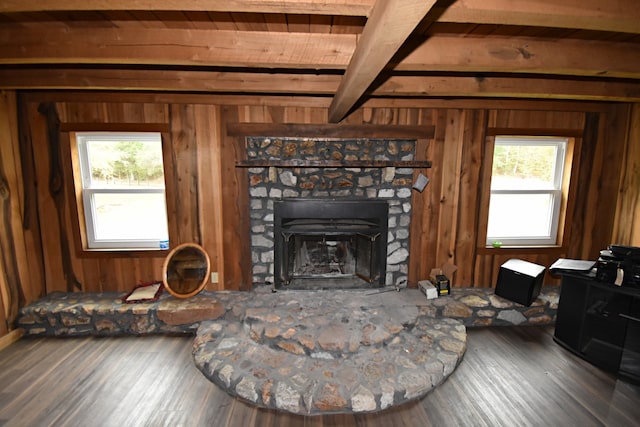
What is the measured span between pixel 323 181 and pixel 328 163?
0.23 meters

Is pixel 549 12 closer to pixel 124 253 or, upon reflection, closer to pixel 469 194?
pixel 469 194

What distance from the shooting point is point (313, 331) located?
2422 millimetres

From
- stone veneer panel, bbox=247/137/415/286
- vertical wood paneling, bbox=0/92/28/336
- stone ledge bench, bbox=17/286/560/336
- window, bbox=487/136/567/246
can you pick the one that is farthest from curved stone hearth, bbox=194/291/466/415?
vertical wood paneling, bbox=0/92/28/336

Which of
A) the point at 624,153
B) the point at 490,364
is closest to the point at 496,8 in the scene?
the point at 490,364

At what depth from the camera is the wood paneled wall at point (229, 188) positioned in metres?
2.74

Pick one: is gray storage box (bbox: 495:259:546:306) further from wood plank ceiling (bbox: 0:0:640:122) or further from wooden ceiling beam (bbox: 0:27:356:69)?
wooden ceiling beam (bbox: 0:27:356:69)

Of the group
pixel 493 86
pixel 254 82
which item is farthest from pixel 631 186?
pixel 254 82

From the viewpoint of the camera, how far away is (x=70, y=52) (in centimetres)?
166

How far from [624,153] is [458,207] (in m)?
1.77

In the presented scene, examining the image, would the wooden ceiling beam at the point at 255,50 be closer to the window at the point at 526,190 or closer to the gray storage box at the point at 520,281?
the window at the point at 526,190

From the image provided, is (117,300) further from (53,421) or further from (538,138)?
(538,138)

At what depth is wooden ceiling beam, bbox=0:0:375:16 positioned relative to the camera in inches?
42.1

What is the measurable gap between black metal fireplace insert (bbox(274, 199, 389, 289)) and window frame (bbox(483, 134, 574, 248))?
122cm

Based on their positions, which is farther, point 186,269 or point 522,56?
point 186,269
